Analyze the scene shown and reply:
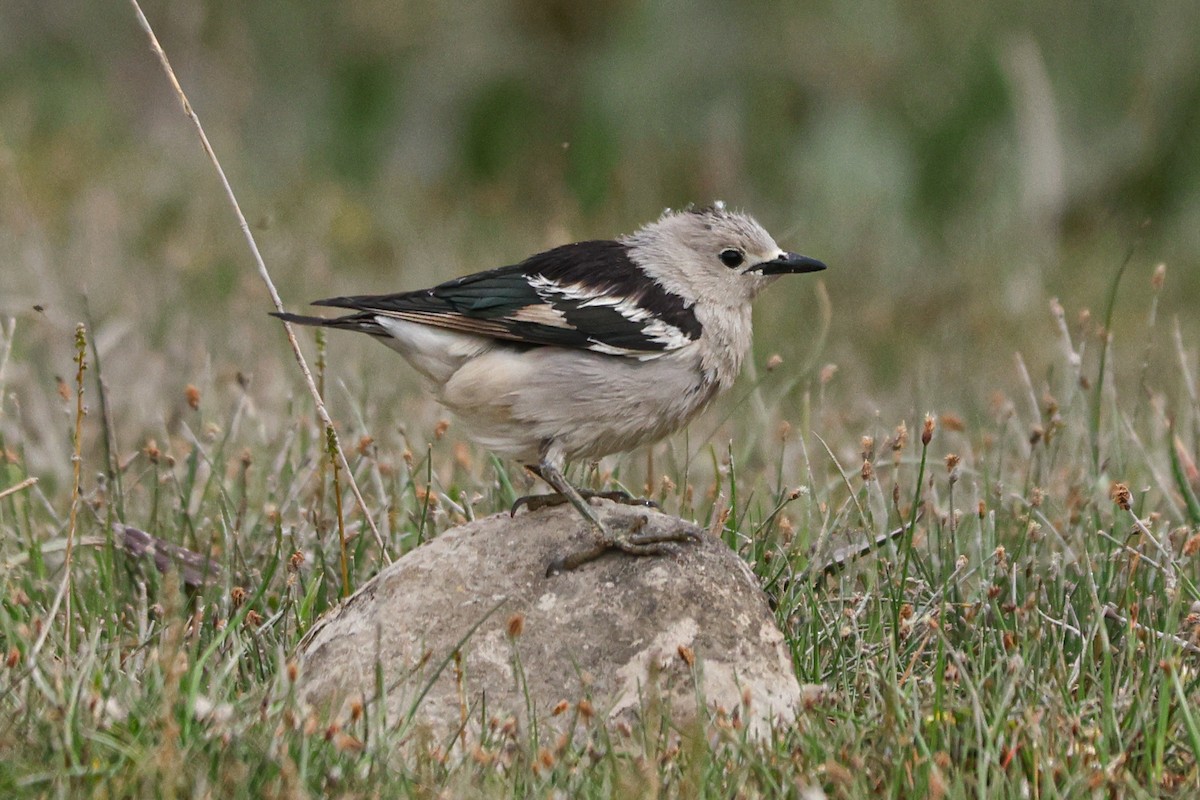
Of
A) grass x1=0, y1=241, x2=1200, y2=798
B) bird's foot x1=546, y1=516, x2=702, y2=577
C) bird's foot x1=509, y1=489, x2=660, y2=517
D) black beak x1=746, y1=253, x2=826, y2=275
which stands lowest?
grass x1=0, y1=241, x2=1200, y2=798

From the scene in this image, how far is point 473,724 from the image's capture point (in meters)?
3.82

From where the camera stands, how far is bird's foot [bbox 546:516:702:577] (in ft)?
13.6

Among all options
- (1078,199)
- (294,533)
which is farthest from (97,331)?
(1078,199)

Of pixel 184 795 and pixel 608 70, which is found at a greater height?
pixel 608 70

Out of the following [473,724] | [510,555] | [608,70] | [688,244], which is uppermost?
[608,70]

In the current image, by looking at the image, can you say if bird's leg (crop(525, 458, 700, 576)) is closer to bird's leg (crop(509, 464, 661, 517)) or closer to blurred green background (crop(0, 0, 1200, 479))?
bird's leg (crop(509, 464, 661, 517))

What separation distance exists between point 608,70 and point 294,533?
715cm

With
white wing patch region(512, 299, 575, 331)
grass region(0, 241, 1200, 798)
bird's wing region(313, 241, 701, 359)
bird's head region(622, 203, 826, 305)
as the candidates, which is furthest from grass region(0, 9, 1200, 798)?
white wing patch region(512, 299, 575, 331)

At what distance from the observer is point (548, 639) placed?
4000mm

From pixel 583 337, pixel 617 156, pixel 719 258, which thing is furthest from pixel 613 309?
pixel 617 156

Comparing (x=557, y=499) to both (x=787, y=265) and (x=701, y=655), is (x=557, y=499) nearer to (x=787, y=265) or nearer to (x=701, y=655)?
(x=701, y=655)

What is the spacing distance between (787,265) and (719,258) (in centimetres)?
21

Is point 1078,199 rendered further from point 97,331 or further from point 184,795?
point 184,795

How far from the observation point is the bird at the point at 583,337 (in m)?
4.53
